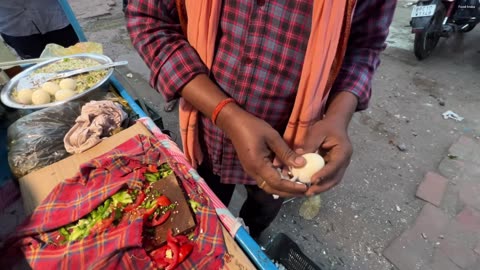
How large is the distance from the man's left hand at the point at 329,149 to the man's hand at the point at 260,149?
0.07 metres

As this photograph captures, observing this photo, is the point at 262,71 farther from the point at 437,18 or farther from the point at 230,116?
the point at 437,18

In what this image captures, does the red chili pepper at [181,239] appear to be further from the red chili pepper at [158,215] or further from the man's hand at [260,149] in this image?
the man's hand at [260,149]

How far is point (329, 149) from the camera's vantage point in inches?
42.6

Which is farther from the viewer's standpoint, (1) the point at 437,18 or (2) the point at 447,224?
(1) the point at 437,18

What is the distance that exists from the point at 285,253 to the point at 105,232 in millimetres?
1118

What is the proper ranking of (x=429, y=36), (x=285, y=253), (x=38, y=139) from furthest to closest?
1. (x=429, y=36)
2. (x=285, y=253)
3. (x=38, y=139)

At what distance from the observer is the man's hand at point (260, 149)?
95 centimetres

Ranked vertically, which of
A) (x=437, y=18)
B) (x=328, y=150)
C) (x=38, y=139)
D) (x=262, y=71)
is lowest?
(x=437, y=18)

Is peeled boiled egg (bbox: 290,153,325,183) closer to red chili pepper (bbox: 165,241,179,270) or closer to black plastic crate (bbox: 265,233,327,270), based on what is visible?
red chili pepper (bbox: 165,241,179,270)

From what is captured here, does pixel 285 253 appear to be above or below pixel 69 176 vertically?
below

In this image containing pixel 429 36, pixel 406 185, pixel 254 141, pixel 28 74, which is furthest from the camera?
pixel 429 36

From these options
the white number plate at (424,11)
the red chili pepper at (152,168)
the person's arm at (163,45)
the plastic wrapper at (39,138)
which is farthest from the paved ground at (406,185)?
the person's arm at (163,45)

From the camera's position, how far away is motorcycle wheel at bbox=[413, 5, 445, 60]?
3.80m

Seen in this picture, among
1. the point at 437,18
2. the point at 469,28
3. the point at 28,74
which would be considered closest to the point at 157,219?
the point at 28,74
